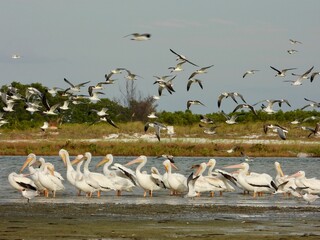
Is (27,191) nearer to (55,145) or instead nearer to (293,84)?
(293,84)

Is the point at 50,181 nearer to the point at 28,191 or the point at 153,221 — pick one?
the point at 28,191

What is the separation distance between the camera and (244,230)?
15.5 m

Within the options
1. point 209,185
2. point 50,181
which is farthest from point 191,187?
point 50,181

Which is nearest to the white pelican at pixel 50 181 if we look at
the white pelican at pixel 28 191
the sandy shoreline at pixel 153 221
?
the white pelican at pixel 28 191

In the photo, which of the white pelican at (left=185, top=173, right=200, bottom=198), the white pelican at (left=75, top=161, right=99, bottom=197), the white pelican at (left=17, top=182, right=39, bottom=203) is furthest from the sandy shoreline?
the white pelican at (left=75, top=161, right=99, bottom=197)

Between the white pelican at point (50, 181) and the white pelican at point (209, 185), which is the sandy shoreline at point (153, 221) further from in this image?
the white pelican at point (209, 185)

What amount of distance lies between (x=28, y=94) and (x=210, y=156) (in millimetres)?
16297

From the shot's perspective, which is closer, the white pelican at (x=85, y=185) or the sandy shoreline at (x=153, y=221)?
the sandy shoreline at (x=153, y=221)

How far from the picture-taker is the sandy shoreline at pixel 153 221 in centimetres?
A: 1478

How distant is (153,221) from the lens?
16.8 metres

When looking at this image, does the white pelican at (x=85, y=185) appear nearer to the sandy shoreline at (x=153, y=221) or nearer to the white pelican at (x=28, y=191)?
the white pelican at (x=28, y=191)

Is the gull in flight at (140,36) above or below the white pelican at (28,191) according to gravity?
above

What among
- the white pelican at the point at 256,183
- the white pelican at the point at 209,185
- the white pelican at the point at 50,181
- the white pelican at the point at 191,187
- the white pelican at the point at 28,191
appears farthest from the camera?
the white pelican at the point at 256,183

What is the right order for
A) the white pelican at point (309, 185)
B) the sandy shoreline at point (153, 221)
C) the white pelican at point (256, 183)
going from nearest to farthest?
the sandy shoreline at point (153, 221)
the white pelican at point (309, 185)
the white pelican at point (256, 183)
